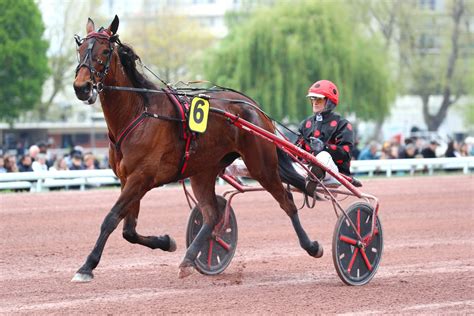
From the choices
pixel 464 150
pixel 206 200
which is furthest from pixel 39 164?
pixel 464 150

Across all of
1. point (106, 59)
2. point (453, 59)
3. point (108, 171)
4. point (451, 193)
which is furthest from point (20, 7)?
point (106, 59)

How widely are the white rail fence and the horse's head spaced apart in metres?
9.20

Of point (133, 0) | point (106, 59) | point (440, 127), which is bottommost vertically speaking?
point (440, 127)

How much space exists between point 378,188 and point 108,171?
4.99 metres

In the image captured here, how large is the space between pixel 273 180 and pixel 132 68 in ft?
5.24

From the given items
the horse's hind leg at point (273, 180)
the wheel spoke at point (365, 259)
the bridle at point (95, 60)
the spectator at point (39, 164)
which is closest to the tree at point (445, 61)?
the spectator at point (39, 164)

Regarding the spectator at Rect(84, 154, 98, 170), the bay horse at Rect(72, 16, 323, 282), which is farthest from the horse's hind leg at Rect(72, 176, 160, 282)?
the spectator at Rect(84, 154, 98, 170)

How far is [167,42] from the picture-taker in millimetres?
49969

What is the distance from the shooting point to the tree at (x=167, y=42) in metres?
50.0

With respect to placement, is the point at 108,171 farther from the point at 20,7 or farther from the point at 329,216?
the point at 20,7

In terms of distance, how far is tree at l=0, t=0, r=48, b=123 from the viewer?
32000mm

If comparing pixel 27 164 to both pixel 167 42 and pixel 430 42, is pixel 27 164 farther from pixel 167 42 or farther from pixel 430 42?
pixel 430 42

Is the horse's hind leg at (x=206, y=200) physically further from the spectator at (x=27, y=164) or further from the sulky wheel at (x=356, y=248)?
the spectator at (x=27, y=164)

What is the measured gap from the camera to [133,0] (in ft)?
190
